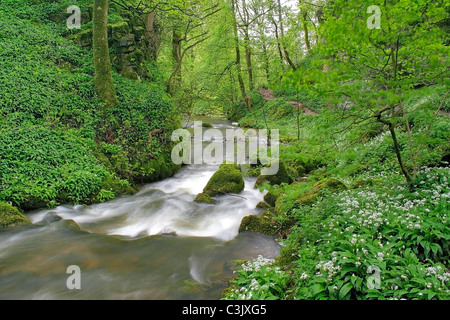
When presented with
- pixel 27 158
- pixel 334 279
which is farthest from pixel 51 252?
pixel 334 279

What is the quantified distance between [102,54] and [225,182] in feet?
22.4

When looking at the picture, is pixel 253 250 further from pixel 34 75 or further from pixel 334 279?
pixel 34 75

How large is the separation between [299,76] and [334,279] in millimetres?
2540

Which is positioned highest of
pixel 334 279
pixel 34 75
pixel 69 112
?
pixel 34 75

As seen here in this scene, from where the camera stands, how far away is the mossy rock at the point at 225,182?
8.92m

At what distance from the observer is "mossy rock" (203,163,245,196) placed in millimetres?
8922

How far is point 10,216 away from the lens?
6.03 m

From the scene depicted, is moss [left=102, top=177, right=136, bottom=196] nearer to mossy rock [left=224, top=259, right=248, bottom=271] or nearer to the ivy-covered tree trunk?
the ivy-covered tree trunk

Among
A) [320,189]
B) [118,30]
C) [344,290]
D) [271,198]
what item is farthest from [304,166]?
[118,30]

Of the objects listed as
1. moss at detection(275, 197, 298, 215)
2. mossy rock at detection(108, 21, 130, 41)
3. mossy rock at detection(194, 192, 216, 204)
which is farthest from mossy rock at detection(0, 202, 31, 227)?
mossy rock at detection(108, 21, 130, 41)

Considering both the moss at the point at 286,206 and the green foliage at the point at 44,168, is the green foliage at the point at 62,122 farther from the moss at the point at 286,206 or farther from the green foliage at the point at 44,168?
the moss at the point at 286,206

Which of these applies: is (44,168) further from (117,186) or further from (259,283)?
(259,283)

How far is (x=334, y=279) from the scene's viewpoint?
3.20 metres
